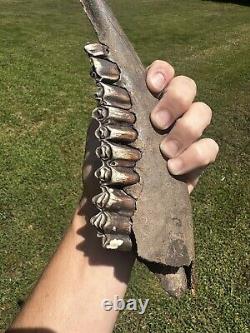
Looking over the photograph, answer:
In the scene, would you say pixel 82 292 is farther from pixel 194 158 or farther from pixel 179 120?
pixel 179 120

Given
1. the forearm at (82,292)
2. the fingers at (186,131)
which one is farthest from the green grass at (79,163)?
the fingers at (186,131)

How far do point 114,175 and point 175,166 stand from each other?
385mm

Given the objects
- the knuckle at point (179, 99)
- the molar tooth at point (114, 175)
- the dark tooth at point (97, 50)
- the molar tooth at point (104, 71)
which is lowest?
the molar tooth at point (114, 175)

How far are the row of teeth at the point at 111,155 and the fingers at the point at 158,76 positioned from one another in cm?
22

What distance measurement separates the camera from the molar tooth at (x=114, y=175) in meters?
2.30

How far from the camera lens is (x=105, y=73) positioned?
2.31 meters

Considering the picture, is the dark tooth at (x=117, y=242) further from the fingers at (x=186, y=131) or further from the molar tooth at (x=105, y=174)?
the fingers at (x=186, y=131)

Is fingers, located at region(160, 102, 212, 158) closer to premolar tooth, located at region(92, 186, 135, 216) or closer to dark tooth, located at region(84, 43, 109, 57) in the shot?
premolar tooth, located at region(92, 186, 135, 216)

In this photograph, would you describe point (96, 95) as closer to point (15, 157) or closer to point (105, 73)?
point (105, 73)

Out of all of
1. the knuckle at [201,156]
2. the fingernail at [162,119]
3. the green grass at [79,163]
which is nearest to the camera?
the fingernail at [162,119]

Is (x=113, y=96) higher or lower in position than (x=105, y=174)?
higher

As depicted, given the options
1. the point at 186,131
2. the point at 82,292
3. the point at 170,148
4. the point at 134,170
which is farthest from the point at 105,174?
the point at 82,292

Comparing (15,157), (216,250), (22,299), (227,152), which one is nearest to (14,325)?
(22,299)

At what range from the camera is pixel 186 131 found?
8.48ft
